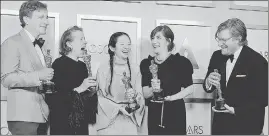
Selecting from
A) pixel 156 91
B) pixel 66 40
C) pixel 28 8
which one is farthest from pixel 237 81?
pixel 28 8

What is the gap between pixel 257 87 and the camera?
290 cm

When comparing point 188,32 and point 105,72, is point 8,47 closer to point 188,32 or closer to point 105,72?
point 105,72

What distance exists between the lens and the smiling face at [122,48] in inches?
113

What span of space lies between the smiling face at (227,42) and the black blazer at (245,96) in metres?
0.07

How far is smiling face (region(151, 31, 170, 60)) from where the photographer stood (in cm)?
291

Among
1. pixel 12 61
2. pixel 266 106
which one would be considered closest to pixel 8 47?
pixel 12 61

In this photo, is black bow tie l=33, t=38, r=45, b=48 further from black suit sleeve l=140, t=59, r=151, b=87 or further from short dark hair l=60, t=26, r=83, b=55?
black suit sleeve l=140, t=59, r=151, b=87

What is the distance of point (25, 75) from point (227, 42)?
1.36 m

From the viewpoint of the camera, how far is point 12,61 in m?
2.69

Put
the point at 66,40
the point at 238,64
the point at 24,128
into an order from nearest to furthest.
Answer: the point at 24,128 < the point at 66,40 < the point at 238,64

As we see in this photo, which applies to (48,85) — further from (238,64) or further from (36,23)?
(238,64)

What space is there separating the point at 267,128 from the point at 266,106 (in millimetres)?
172

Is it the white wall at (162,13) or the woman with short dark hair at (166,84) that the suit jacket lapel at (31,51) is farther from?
the woman with short dark hair at (166,84)

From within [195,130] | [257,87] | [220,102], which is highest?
[257,87]
